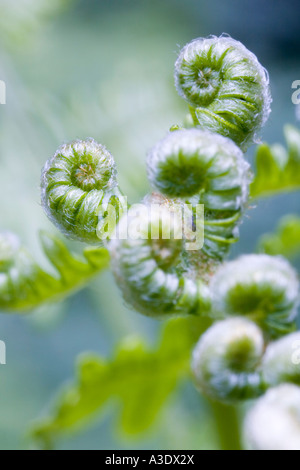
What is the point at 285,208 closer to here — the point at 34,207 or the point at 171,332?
the point at 34,207

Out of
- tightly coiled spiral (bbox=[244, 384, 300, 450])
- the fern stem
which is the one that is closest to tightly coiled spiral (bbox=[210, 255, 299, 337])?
tightly coiled spiral (bbox=[244, 384, 300, 450])

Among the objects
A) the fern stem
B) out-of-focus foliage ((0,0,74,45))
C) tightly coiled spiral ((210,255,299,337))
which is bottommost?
the fern stem

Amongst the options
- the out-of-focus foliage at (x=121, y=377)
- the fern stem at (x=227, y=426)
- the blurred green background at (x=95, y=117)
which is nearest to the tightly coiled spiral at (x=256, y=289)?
the fern stem at (x=227, y=426)

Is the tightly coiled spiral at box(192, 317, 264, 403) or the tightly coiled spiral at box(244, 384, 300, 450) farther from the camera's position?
the tightly coiled spiral at box(192, 317, 264, 403)

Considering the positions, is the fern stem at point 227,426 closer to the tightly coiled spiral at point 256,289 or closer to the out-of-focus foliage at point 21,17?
the tightly coiled spiral at point 256,289

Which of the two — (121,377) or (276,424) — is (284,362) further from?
(121,377)

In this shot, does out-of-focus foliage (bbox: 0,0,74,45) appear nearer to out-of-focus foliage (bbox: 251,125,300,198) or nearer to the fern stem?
out-of-focus foliage (bbox: 251,125,300,198)

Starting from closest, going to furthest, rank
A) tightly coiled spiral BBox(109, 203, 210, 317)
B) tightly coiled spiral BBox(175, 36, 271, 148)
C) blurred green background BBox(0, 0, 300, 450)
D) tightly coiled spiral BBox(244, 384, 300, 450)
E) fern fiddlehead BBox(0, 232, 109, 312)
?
tightly coiled spiral BBox(244, 384, 300, 450) < tightly coiled spiral BBox(109, 203, 210, 317) < tightly coiled spiral BBox(175, 36, 271, 148) < fern fiddlehead BBox(0, 232, 109, 312) < blurred green background BBox(0, 0, 300, 450)
